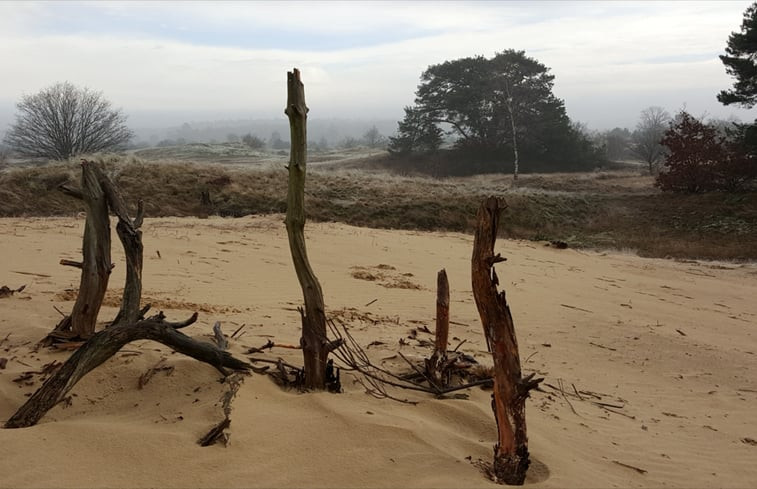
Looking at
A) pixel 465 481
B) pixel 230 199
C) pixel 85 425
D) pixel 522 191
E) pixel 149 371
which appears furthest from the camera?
pixel 522 191

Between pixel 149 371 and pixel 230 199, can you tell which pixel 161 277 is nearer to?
pixel 149 371

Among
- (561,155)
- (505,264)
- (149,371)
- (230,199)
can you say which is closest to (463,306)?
(505,264)

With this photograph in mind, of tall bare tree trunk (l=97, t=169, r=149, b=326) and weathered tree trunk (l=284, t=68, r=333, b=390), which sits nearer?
weathered tree trunk (l=284, t=68, r=333, b=390)

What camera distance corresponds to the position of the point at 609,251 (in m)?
15.8

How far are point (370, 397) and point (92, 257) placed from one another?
218cm

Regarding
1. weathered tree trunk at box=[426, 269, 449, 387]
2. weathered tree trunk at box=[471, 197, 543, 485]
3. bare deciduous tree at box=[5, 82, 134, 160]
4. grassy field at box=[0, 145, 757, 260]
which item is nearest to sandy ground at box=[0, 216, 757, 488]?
weathered tree trunk at box=[471, 197, 543, 485]

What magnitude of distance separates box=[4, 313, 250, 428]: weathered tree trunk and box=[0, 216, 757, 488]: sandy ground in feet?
0.36

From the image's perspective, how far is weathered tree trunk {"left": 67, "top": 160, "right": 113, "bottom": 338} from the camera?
12.5 ft

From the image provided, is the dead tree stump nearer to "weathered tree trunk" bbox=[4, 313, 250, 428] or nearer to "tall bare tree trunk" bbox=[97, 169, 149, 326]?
"tall bare tree trunk" bbox=[97, 169, 149, 326]

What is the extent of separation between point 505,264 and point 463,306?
12.3 ft

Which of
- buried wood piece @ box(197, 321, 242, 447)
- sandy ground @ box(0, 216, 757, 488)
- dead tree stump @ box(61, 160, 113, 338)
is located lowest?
sandy ground @ box(0, 216, 757, 488)

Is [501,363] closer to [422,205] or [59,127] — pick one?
[422,205]

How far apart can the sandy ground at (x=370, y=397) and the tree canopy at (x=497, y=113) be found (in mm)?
27969

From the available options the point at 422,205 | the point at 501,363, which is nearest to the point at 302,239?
the point at 501,363
